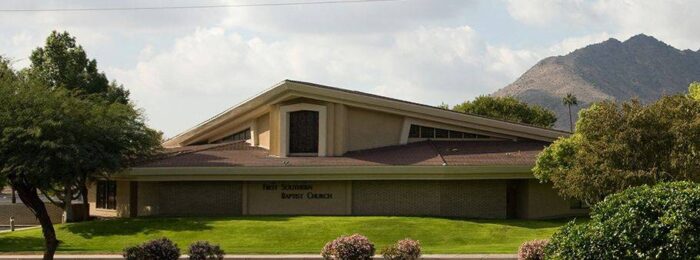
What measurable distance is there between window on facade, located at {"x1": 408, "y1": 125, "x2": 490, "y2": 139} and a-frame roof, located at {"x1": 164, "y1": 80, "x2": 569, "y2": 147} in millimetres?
670

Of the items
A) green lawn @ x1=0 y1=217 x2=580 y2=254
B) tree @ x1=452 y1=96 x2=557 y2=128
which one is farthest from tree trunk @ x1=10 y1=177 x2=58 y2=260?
tree @ x1=452 y1=96 x2=557 y2=128

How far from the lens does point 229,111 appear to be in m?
49.0

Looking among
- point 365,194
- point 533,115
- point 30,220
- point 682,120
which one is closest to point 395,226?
point 365,194

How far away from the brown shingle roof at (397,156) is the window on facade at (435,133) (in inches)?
22.3

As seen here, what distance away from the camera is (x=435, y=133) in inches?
1875

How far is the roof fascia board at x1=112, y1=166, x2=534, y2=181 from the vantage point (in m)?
41.2

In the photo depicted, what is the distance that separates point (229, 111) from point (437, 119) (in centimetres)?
1142

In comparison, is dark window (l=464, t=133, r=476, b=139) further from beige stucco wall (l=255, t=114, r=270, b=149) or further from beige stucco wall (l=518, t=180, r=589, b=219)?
beige stucco wall (l=255, t=114, r=270, b=149)

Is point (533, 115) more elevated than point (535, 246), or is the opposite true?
point (533, 115)

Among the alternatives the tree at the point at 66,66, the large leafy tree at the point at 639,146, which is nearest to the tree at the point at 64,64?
the tree at the point at 66,66

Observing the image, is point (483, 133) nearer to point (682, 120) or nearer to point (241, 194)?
point (241, 194)

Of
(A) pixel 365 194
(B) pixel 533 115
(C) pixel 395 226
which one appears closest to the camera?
(C) pixel 395 226

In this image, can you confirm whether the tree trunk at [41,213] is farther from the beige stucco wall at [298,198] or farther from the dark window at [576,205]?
the dark window at [576,205]

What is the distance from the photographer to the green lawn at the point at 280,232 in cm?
3491
